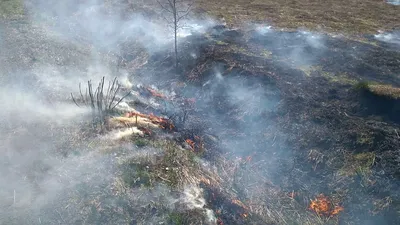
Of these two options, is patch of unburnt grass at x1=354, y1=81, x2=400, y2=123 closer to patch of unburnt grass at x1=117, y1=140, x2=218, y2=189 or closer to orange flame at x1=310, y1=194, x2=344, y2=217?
orange flame at x1=310, y1=194, x2=344, y2=217

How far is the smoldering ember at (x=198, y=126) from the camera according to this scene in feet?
26.1

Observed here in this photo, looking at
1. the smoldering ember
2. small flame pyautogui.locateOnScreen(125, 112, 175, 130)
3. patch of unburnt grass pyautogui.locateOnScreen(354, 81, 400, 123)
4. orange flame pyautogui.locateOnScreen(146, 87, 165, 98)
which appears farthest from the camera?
orange flame pyautogui.locateOnScreen(146, 87, 165, 98)

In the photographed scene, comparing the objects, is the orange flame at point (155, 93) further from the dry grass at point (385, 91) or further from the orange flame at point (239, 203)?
the dry grass at point (385, 91)

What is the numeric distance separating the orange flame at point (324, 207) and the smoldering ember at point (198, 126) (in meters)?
0.04

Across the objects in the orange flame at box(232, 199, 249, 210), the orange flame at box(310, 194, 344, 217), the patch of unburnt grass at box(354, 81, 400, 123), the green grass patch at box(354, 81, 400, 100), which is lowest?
the orange flame at box(310, 194, 344, 217)

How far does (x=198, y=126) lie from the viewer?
37.6 feet

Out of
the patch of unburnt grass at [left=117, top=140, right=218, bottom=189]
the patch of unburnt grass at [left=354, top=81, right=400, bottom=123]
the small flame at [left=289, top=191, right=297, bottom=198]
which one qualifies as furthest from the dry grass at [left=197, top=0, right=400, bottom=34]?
the patch of unburnt grass at [left=117, top=140, right=218, bottom=189]

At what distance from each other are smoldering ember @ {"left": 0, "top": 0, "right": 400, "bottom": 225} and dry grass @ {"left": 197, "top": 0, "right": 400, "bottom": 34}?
1351 mm

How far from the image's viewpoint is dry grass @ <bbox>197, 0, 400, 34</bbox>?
786 inches

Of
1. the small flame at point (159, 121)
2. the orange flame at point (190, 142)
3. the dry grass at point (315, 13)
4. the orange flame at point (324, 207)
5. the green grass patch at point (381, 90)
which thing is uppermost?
the dry grass at point (315, 13)

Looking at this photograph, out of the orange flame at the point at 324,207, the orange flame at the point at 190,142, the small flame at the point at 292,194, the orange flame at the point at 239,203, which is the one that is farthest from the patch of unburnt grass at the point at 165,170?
the orange flame at the point at 324,207

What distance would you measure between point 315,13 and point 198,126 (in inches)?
617

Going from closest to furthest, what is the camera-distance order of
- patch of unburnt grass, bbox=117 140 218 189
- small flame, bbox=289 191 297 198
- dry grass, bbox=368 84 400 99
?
patch of unburnt grass, bbox=117 140 218 189
small flame, bbox=289 191 297 198
dry grass, bbox=368 84 400 99

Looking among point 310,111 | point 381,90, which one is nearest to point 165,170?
point 310,111
